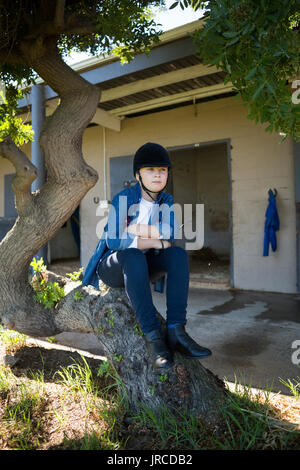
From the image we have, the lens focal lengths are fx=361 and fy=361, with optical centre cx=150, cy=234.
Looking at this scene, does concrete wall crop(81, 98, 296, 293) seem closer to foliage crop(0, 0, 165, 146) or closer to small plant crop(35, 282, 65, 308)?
foliage crop(0, 0, 165, 146)

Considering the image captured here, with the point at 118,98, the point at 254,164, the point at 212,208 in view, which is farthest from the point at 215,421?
the point at 212,208

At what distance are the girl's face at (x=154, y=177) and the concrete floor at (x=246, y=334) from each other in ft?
3.79

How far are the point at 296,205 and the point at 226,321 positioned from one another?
2.23 metres

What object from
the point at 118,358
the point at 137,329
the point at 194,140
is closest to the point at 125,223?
the point at 137,329

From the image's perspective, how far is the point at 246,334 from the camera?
367 centimetres

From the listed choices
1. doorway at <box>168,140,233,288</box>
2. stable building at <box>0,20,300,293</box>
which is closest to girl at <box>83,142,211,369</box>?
stable building at <box>0,20,300,293</box>

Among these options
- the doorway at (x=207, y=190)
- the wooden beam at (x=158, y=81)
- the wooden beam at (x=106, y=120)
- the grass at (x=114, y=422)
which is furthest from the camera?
the doorway at (x=207, y=190)

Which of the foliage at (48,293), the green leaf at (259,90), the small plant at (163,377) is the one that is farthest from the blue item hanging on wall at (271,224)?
the green leaf at (259,90)

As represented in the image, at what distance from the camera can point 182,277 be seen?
172 cm

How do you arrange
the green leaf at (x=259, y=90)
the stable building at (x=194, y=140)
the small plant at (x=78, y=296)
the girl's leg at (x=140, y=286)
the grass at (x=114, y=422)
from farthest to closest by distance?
the stable building at (x=194, y=140)
the small plant at (x=78, y=296)
the girl's leg at (x=140, y=286)
the grass at (x=114, y=422)
the green leaf at (x=259, y=90)

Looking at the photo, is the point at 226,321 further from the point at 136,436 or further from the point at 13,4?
the point at 13,4

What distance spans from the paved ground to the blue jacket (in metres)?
0.97

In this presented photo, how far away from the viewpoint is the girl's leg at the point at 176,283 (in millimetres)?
1694

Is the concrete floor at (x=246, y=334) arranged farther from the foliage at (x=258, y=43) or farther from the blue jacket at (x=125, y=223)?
the foliage at (x=258, y=43)
